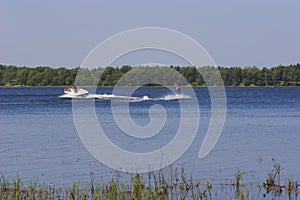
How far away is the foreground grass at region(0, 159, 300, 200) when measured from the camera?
13359 millimetres

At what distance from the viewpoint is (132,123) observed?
40188mm

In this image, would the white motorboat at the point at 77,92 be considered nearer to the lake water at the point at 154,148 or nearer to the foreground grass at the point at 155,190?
the lake water at the point at 154,148

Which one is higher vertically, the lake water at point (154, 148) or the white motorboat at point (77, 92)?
the white motorboat at point (77, 92)

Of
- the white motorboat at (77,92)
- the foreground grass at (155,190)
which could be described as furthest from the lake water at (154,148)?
the white motorboat at (77,92)

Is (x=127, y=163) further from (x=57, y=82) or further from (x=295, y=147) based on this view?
(x=57, y=82)

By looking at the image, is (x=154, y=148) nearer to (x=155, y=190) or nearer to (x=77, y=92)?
(x=155, y=190)

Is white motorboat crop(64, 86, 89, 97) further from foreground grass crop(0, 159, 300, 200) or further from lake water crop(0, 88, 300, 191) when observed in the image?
foreground grass crop(0, 159, 300, 200)

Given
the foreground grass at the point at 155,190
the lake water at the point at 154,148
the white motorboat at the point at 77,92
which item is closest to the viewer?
the foreground grass at the point at 155,190

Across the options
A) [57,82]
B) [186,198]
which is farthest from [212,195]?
[57,82]

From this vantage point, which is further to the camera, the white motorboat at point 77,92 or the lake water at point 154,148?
the white motorboat at point 77,92

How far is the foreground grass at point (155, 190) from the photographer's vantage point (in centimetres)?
1336

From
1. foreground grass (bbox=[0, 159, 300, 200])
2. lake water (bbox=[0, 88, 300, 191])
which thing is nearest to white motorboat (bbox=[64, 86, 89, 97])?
lake water (bbox=[0, 88, 300, 191])

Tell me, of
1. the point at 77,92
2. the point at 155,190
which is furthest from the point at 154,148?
the point at 77,92

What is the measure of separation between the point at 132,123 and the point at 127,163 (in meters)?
19.5
